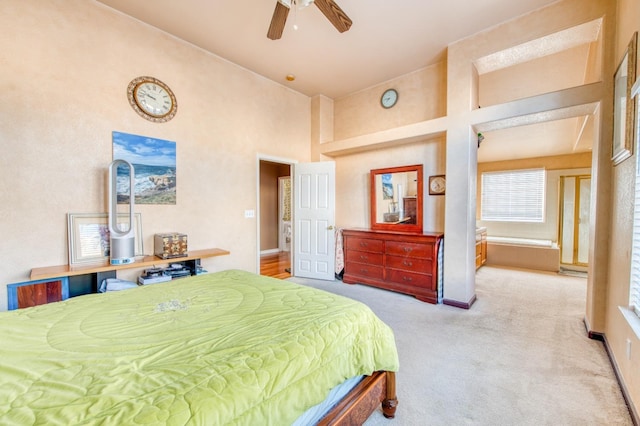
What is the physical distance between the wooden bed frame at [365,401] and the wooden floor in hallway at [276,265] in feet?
10.5

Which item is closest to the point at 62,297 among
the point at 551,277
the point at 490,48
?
the point at 490,48

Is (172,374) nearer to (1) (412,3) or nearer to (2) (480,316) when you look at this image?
(2) (480,316)

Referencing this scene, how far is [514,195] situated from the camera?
642 centimetres

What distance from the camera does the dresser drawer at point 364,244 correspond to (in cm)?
402

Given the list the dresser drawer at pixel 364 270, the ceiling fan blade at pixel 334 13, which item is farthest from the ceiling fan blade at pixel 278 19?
the dresser drawer at pixel 364 270

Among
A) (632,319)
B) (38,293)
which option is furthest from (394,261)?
(38,293)

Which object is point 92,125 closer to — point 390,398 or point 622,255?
point 390,398

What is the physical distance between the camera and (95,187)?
267 cm

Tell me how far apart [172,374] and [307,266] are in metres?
3.78

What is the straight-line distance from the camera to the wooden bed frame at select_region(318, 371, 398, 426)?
4.05 feet

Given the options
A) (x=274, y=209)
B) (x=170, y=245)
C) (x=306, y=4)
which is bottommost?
(x=170, y=245)

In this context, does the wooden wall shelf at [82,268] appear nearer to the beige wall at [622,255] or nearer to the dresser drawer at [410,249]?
the dresser drawer at [410,249]

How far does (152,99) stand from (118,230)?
1.55m

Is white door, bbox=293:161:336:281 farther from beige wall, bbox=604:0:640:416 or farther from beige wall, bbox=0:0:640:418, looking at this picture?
beige wall, bbox=604:0:640:416
